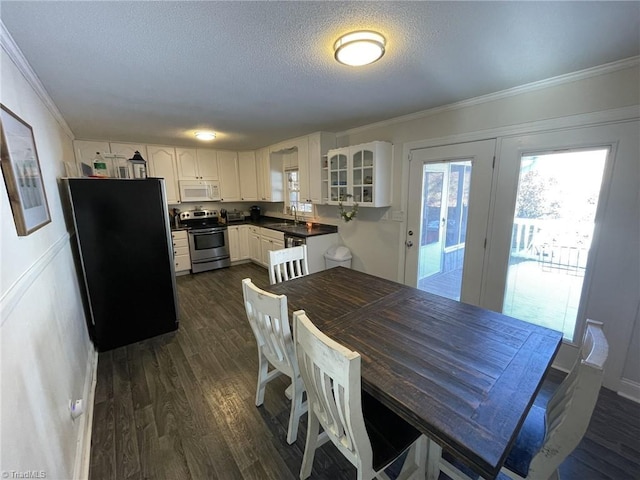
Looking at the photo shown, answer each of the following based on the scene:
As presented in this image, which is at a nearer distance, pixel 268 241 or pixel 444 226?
pixel 444 226

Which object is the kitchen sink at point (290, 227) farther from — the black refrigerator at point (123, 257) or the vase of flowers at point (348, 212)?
the black refrigerator at point (123, 257)

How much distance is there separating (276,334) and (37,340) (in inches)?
41.9

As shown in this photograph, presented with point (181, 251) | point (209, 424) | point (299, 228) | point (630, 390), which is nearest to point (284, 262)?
point (209, 424)

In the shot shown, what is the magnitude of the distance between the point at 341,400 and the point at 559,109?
2540 mm

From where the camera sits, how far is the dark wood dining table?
0.86 metres

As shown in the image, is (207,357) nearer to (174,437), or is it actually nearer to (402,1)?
(174,437)

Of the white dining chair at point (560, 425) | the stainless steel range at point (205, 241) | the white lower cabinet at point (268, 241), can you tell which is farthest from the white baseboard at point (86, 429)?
the white lower cabinet at point (268, 241)

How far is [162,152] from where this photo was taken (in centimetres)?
454

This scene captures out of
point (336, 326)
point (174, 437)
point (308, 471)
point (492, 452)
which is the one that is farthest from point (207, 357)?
point (492, 452)

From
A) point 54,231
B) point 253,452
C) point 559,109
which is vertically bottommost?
point 253,452

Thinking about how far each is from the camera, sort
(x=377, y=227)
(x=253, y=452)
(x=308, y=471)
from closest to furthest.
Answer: (x=308, y=471) → (x=253, y=452) → (x=377, y=227)

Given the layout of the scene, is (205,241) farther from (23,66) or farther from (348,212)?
(23,66)

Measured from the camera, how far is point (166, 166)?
Answer: 4605mm

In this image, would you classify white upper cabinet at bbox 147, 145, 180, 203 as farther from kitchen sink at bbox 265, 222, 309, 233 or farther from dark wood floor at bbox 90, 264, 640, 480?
dark wood floor at bbox 90, 264, 640, 480
